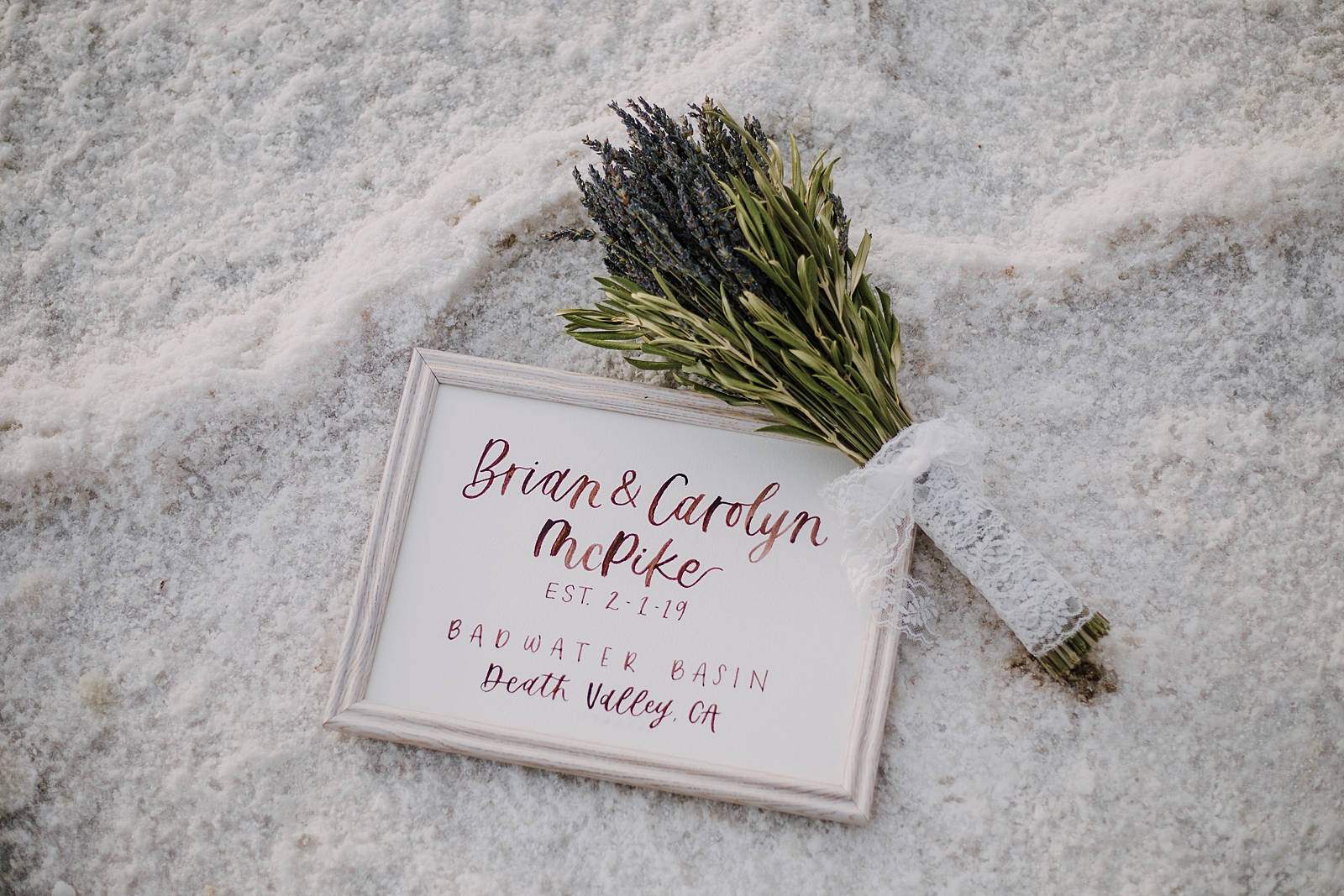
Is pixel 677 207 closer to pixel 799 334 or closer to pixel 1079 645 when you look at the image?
pixel 799 334

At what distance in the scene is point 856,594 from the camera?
967 millimetres

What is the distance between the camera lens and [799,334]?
0.87 meters

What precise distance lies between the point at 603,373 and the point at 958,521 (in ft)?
1.69

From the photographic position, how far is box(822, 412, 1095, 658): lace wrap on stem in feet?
3.03

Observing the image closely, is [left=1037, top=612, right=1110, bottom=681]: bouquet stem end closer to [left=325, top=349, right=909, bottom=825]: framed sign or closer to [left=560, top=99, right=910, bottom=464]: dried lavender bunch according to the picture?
[left=325, top=349, right=909, bottom=825]: framed sign

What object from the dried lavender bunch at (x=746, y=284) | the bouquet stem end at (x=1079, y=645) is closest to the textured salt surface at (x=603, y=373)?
the bouquet stem end at (x=1079, y=645)

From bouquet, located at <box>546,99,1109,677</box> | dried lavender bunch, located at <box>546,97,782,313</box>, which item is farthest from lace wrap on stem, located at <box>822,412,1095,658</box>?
dried lavender bunch, located at <box>546,97,782,313</box>

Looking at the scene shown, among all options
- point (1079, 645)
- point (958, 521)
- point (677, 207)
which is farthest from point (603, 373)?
point (1079, 645)

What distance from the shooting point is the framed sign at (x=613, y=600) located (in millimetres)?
970

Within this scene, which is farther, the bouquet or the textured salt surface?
the textured salt surface

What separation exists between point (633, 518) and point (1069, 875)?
0.71 m

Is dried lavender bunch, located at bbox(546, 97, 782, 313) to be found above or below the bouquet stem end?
above

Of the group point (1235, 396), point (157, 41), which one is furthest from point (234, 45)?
point (1235, 396)

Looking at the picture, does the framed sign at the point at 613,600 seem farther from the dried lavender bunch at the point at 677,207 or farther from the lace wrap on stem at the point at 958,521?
the dried lavender bunch at the point at 677,207
